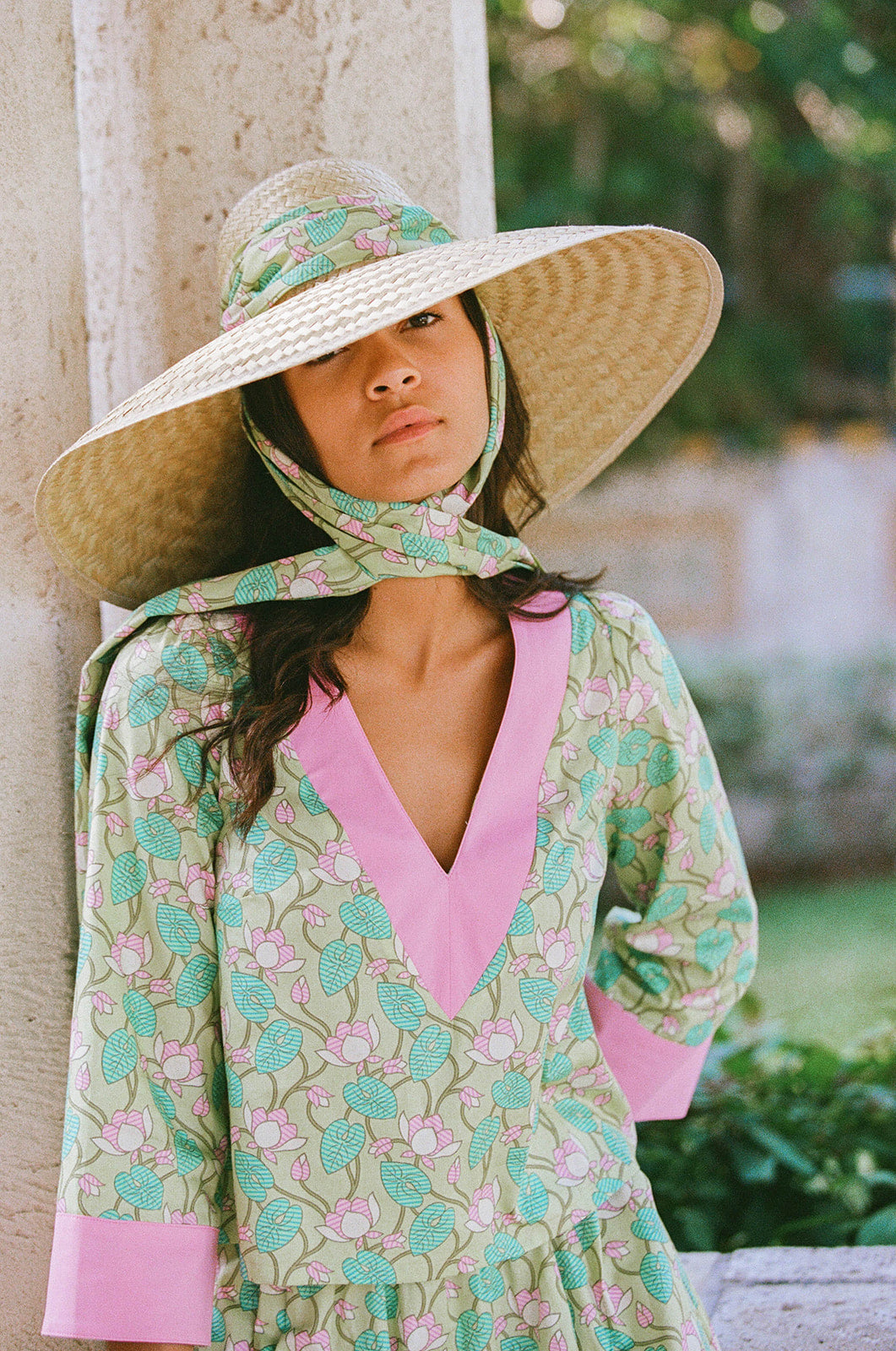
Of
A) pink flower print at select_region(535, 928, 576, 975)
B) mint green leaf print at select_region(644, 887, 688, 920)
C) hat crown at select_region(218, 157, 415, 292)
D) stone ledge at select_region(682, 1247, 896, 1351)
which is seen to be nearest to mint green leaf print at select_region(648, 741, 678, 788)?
mint green leaf print at select_region(644, 887, 688, 920)

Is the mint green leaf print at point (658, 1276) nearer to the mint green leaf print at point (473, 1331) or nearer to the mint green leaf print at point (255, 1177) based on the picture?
the mint green leaf print at point (473, 1331)

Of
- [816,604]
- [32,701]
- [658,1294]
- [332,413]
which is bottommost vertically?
[816,604]

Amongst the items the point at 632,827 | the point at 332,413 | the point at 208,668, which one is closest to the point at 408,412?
the point at 332,413

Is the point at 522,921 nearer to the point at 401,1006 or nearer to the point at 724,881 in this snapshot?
the point at 401,1006

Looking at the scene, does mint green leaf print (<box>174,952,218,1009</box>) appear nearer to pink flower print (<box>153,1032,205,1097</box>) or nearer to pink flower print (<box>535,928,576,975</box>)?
pink flower print (<box>153,1032,205,1097</box>)

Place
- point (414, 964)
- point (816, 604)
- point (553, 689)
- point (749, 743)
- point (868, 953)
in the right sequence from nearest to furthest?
point (414, 964), point (553, 689), point (868, 953), point (749, 743), point (816, 604)

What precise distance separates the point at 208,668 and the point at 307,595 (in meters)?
0.13

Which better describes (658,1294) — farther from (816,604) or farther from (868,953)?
(816,604)

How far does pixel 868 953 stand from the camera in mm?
5613

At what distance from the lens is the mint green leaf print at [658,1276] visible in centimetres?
147

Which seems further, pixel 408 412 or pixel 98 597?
pixel 98 597

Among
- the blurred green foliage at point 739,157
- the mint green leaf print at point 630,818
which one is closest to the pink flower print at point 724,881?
the mint green leaf print at point 630,818

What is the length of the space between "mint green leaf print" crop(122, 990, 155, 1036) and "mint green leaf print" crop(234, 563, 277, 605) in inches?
16.6

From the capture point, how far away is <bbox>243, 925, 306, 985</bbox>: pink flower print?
1357 mm
